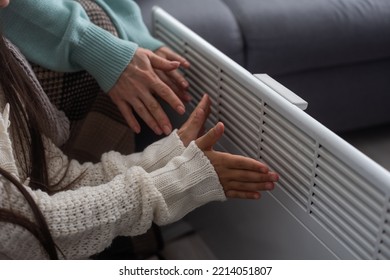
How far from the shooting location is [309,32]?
1134mm

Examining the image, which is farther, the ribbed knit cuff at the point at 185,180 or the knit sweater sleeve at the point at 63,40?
the knit sweater sleeve at the point at 63,40

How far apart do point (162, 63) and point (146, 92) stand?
2.3 inches

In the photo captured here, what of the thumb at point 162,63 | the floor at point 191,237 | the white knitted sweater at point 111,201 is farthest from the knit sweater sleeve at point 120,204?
the floor at point 191,237

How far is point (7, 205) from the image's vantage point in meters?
0.60

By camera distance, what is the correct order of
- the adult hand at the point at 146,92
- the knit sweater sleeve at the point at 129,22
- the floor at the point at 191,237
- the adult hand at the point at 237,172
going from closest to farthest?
the adult hand at the point at 237,172 → the adult hand at the point at 146,92 → the knit sweater sleeve at the point at 129,22 → the floor at the point at 191,237

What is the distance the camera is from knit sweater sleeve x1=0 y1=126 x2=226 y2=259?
624 mm

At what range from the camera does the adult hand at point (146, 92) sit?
0.80 meters

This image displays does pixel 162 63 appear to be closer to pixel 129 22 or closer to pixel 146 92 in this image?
pixel 146 92

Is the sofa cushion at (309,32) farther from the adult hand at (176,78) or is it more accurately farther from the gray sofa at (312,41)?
the adult hand at (176,78)

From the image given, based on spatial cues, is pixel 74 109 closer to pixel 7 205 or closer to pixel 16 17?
pixel 16 17

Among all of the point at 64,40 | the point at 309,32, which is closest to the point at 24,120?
the point at 64,40

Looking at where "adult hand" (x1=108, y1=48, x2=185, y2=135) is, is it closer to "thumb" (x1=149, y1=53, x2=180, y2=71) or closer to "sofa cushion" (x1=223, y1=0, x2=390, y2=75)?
"thumb" (x1=149, y1=53, x2=180, y2=71)

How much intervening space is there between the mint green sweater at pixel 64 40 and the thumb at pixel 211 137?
0.70ft

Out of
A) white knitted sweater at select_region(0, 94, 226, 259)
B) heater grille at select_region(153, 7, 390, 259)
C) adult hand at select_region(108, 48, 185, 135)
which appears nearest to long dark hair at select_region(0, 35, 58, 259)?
white knitted sweater at select_region(0, 94, 226, 259)
